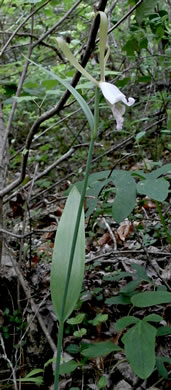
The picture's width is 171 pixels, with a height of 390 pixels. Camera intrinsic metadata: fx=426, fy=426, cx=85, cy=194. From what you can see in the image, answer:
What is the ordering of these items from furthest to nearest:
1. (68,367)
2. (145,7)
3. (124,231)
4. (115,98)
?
1. (124,231)
2. (145,7)
3. (68,367)
4. (115,98)

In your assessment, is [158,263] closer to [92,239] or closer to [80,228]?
[92,239]

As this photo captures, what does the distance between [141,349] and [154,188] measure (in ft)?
1.15

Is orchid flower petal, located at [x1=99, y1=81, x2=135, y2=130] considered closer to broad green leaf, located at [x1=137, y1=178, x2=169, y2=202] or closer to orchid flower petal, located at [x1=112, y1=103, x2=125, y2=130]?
orchid flower petal, located at [x1=112, y1=103, x2=125, y2=130]

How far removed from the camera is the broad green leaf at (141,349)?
33.5 inches

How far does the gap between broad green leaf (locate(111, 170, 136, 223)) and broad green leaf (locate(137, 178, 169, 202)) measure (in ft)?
0.08

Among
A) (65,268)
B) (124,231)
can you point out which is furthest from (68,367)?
(124,231)

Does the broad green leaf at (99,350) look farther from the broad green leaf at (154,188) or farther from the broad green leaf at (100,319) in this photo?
the broad green leaf at (154,188)

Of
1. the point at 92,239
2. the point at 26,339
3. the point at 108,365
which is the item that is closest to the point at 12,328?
the point at 26,339

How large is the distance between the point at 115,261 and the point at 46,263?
33cm

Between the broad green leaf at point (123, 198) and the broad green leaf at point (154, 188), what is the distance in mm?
24

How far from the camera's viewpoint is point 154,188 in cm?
98

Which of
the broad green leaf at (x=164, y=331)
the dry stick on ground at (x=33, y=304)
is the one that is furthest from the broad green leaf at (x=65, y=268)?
the dry stick on ground at (x=33, y=304)

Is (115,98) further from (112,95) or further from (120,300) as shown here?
(120,300)

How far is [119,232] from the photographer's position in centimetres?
187
